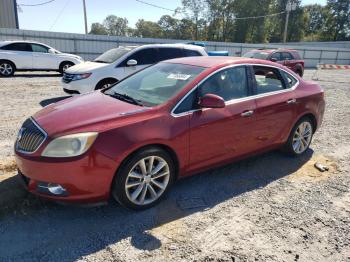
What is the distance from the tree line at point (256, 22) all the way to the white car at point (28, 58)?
53796 millimetres

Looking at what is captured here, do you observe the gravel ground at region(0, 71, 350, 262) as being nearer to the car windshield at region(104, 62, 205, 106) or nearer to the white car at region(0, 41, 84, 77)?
the car windshield at region(104, 62, 205, 106)

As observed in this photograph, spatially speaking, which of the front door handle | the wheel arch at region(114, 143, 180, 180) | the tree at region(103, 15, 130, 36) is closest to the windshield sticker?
the front door handle

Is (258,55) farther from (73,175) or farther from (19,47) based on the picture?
(73,175)

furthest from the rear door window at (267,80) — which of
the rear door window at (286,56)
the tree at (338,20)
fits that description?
the tree at (338,20)

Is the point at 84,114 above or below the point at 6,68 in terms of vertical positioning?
above

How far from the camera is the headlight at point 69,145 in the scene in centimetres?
303

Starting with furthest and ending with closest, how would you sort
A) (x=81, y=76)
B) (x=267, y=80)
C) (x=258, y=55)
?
(x=258, y=55) → (x=81, y=76) → (x=267, y=80)

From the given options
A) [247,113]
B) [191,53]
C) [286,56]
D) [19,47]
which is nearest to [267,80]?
[247,113]

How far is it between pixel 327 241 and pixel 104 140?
239 centimetres

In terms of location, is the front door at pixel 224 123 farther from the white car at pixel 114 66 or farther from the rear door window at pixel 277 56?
the rear door window at pixel 277 56

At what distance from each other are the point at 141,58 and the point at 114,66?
821mm

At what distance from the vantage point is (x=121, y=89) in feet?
14.3

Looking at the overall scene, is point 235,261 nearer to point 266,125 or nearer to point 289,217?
point 289,217

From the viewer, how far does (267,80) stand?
4.75 metres
